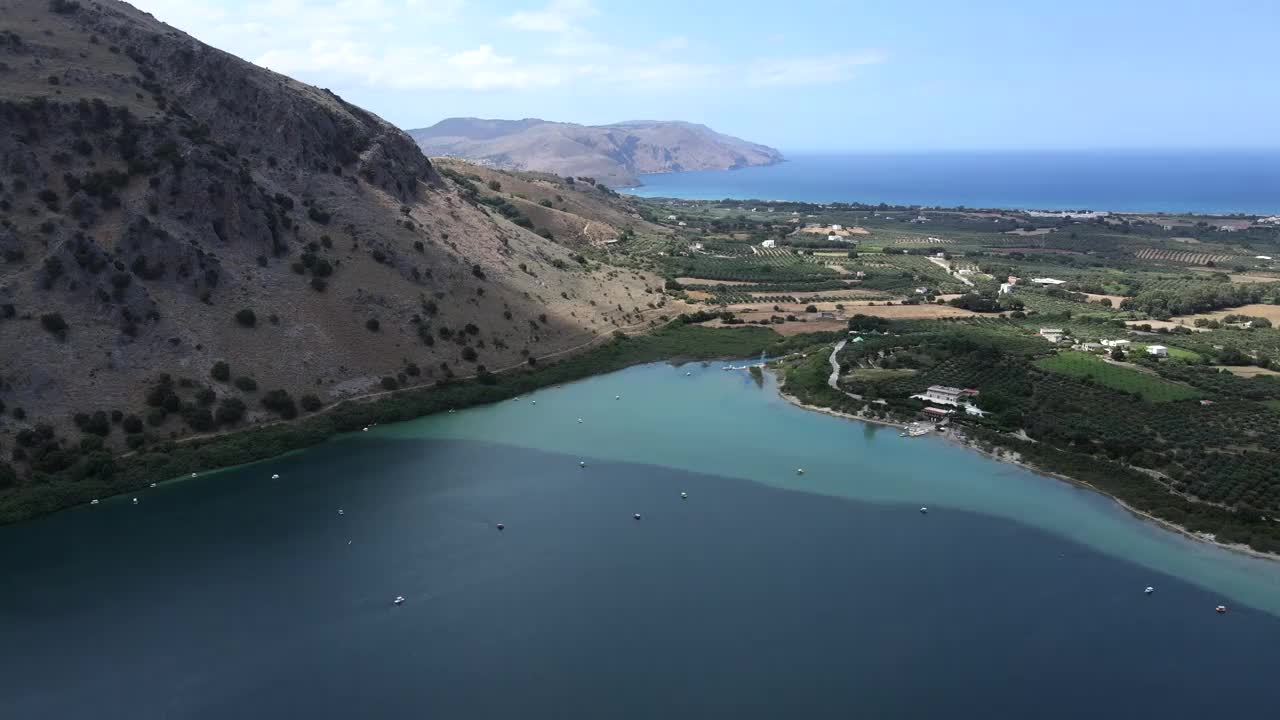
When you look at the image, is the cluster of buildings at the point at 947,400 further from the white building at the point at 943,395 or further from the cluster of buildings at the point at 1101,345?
the cluster of buildings at the point at 1101,345

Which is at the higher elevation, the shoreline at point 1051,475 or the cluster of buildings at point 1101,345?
the cluster of buildings at point 1101,345

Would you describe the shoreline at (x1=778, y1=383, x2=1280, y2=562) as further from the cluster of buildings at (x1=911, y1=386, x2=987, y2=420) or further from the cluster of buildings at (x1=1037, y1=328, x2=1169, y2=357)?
the cluster of buildings at (x1=1037, y1=328, x2=1169, y2=357)

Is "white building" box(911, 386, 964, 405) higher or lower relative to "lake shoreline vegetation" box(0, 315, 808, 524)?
higher

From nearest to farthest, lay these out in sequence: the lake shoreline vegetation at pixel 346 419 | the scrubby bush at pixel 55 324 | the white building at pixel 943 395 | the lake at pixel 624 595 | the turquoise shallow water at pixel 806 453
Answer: the lake at pixel 624 595
the turquoise shallow water at pixel 806 453
the lake shoreline vegetation at pixel 346 419
the scrubby bush at pixel 55 324
the white building at pixel 943 395

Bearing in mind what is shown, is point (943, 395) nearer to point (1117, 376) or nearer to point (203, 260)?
point (1117, 376)

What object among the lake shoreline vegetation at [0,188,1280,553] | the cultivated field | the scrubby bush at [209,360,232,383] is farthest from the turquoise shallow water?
the cultivated field

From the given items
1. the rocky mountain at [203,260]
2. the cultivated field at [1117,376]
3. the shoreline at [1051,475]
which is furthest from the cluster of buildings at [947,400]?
the rocky mountain at [203,260]

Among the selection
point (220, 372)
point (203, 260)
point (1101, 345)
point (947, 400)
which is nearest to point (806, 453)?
point (947, 400)

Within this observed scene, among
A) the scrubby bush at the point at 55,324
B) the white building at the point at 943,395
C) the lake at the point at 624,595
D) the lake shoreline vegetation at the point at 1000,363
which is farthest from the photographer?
the white building at the point at 943,395
